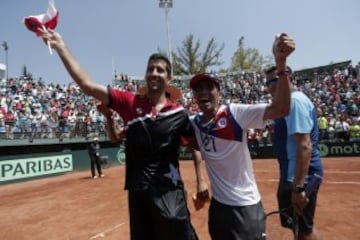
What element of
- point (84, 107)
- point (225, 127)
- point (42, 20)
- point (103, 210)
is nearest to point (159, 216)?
point (225, 127)

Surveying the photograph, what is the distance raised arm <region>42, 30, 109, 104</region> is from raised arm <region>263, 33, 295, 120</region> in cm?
138

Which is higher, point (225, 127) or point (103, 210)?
point (225, 127)

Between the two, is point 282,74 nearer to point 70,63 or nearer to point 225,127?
point 225,127

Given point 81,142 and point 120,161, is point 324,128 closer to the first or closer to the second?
point 120,161

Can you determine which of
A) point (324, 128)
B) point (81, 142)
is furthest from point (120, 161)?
point (324, 128)

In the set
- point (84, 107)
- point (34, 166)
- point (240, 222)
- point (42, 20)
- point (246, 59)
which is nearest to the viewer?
point (42, 20)

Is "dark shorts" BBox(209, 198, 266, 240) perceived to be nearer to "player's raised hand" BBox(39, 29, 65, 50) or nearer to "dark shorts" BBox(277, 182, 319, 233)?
"dark shorts" BBox(277, 182, 319, 233)

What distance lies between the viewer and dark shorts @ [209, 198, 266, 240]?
9.41 ft

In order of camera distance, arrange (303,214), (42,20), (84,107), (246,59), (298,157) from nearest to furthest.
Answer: (42,20) < (298,157) < (303,214) < (84,107) < (246,59)

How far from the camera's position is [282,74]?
258 centimetres

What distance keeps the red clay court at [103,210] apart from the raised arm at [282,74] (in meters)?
1.86

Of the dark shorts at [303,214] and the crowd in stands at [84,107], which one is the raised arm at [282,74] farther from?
the crowd in stands at [84,107]

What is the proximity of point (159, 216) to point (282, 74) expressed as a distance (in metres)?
→ 1.42

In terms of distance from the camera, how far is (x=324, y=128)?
21.0 m
